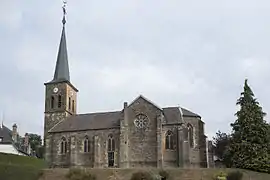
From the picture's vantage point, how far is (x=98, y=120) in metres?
60.5

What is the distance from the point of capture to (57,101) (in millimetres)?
65312

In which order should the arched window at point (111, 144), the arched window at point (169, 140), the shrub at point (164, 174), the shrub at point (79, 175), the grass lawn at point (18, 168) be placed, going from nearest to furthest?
the grass lawn at point (18, 168) → the shrub at point (79, 175) → the shrub at point (164, 174) → the arched window at point (169, 140) → the arched window at point (111, 144)

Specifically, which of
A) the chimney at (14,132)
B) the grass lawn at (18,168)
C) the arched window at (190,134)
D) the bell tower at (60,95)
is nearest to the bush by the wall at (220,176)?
the arched window at (190,134)

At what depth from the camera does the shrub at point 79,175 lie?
4066 centimetres

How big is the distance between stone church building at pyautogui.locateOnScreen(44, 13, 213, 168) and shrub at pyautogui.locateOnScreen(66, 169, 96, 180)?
43.8ft

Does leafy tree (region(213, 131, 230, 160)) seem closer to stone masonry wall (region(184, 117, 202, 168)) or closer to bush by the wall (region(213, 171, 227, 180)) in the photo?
stone masonry wall (region(184, 117, 202, 168))

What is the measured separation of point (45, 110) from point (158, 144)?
2084 centimetres

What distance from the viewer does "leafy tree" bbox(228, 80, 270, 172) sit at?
147 ft

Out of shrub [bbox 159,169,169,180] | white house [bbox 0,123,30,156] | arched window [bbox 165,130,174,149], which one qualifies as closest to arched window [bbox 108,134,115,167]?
arched window [bbox 165,130,174,149]

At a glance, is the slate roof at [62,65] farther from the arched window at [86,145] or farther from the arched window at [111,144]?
the arched window at [111,144]

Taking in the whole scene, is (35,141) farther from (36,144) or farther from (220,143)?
(220,143)

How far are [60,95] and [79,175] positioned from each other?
26.3 meters

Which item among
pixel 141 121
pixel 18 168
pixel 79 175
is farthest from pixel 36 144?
pixel 18 168

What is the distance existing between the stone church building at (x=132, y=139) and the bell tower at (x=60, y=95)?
1.61 metres
